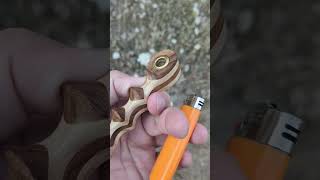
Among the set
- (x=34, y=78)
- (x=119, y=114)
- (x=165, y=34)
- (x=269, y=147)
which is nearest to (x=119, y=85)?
(x=119, y=114)

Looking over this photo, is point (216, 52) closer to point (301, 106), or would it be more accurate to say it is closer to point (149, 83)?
point (301, 106)

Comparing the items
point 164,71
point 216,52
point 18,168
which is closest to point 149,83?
point 164,71

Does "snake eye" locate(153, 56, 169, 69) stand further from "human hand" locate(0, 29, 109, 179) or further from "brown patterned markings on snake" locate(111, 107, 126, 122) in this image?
"human hand" locate(0, 29, 109, 179)

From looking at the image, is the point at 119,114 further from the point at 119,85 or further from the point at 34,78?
the point at 34,78

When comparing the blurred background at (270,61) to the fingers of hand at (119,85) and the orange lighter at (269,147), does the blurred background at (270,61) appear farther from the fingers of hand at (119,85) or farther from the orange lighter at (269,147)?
the fingers of hand at (119,85)

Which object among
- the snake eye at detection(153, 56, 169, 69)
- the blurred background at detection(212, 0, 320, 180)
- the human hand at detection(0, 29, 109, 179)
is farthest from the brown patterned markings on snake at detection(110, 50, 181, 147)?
the blurred background at detection(212, 0, 320, 180)
